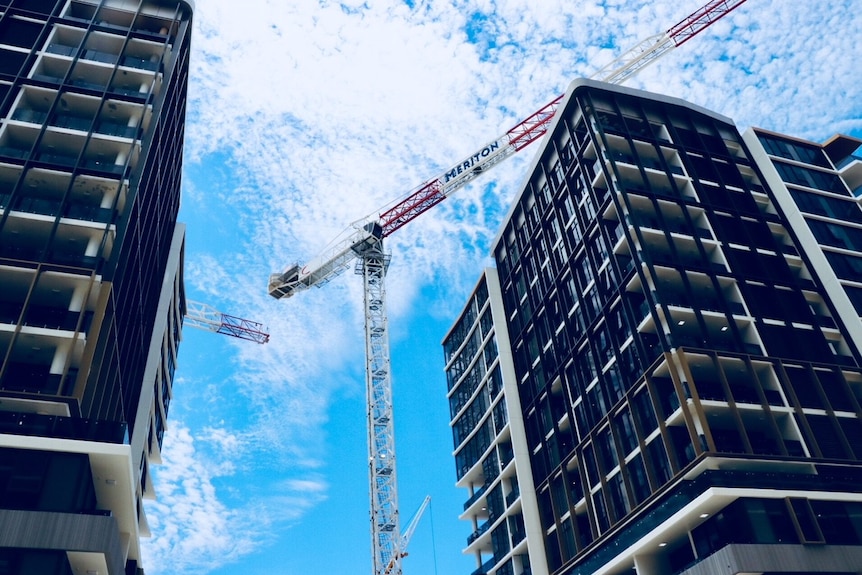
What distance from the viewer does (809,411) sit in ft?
195

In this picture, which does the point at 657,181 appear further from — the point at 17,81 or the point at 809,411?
the point at 17,81

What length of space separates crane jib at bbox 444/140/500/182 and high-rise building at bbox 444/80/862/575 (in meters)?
26.6

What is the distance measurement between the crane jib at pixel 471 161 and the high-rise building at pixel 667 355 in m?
26.6

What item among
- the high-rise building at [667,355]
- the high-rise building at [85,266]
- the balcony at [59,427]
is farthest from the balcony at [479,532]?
the balcony at [59,427]

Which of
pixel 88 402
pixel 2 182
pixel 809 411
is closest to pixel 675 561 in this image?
pixel 809 411

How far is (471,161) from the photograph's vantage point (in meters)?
123

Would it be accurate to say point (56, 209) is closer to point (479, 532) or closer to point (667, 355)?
point (667, 355)

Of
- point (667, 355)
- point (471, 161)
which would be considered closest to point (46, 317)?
point (667, 355)

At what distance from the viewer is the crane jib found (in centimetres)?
12181

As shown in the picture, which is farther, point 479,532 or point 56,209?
point 479,532

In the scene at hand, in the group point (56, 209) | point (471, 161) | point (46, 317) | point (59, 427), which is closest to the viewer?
point (59, 427)

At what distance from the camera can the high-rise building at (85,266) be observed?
43531mm

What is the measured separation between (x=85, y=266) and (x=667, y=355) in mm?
43041

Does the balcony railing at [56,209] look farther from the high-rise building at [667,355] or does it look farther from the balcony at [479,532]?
the balcony at [479,532]
